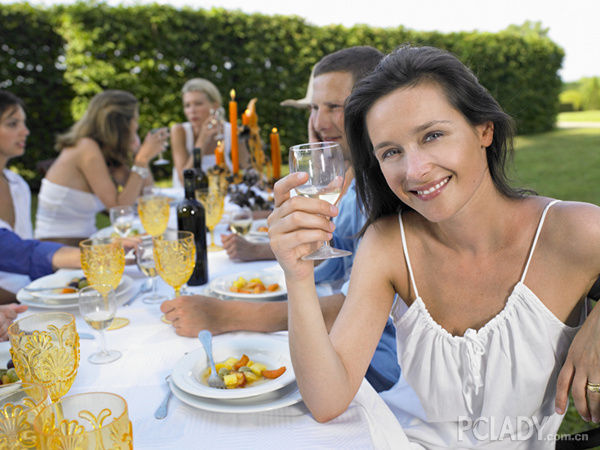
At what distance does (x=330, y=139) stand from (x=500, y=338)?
1.39 meters

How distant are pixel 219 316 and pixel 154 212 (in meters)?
1.13

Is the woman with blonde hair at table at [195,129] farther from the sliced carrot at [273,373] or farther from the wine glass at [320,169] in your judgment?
the wine glass at [320,169]

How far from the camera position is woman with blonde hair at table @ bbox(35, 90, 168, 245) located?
4617mm

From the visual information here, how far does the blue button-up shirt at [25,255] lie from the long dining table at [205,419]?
3.65 ft

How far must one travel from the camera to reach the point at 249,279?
2.31 metres

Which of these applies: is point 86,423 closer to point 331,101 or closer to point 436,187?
point 436,187

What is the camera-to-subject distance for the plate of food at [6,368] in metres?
1.33

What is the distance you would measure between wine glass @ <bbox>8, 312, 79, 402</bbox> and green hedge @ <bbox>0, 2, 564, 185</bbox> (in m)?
9.07

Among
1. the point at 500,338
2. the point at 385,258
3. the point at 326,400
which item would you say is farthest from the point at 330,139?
the point at 326,400

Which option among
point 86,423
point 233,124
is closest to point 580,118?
point 233,124

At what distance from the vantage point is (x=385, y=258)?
67.6 inches

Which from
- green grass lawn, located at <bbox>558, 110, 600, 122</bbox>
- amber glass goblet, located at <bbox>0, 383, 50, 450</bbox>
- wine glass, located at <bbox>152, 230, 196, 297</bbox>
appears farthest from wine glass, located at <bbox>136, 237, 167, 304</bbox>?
green grass lawn, located at <bbox>558, 110, 600, 122</bbox>

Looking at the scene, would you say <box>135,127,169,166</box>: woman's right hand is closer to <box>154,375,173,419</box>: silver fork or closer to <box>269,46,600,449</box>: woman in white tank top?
<box>269,46,600,449</box>: woman in white tank top

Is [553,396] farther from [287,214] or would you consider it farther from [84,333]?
[84,333]
